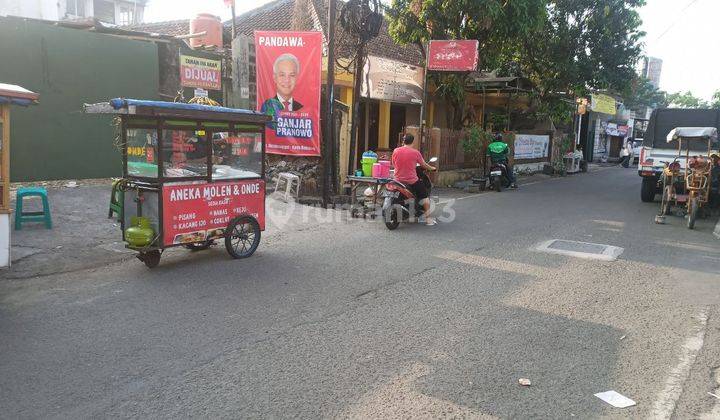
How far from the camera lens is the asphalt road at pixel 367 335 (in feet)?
11.8

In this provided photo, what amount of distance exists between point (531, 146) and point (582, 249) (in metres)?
16.6

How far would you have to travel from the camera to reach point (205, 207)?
22.8 ft

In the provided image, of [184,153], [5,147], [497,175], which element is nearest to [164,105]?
[184,153]

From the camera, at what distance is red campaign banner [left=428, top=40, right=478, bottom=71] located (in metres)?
15.1

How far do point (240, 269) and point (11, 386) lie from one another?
10.8ft

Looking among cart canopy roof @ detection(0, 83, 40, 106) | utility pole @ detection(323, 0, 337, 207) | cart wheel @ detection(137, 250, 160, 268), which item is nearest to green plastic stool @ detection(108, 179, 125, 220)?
cart wheel @ detection(137, 250, 160, 268)

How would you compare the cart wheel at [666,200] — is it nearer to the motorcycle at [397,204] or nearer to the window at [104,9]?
the motorcycle at [397,204]

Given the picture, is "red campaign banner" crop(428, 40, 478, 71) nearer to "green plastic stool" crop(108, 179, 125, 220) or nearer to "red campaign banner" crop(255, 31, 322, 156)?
"red campaign banner" crop(255, 31, 322, 156)

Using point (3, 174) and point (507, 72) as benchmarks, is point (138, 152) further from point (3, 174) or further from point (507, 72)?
point (507, 72)

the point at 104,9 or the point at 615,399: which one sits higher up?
the point at 104,9

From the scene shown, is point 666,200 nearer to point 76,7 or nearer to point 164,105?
point 164,105

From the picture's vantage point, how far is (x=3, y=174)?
534cm

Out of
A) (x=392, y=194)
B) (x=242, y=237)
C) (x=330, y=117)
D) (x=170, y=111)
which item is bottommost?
(x=242, y=237)

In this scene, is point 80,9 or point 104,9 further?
point 104,9
